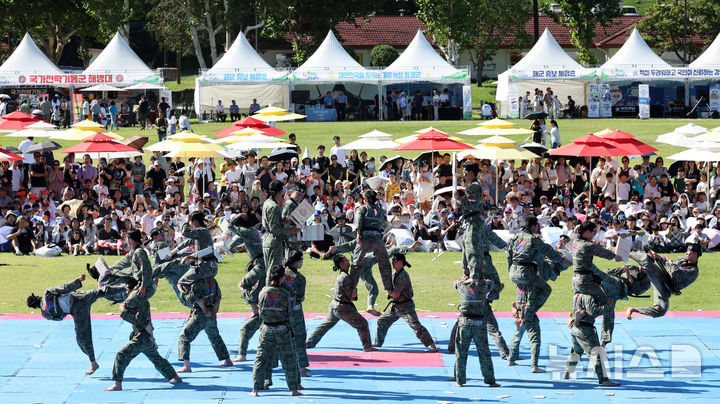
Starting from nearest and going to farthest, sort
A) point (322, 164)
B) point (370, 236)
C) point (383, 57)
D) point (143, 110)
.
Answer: point (370, 236) < point (322, 164) < point (143, 110) < point (383, 57)

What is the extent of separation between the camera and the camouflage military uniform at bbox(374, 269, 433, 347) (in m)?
13.1

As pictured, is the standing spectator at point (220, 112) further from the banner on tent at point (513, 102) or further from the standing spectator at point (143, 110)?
the banner on tent at point (513, 102)

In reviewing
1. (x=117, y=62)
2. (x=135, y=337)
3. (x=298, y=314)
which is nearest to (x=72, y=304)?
(x=135, y=337)

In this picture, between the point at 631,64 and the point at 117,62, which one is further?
the point at 631,64

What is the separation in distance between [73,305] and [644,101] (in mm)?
38009

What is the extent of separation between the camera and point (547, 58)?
1831 inches

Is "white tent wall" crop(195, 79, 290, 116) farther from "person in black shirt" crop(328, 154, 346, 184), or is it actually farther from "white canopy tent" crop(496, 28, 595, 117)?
"person in black shirt" crop(328, 154, 346, 184)

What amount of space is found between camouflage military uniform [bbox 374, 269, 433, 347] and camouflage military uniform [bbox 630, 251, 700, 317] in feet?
9.60

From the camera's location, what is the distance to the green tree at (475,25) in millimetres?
61375

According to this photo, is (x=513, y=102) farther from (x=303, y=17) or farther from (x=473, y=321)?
(x=473, y=321)

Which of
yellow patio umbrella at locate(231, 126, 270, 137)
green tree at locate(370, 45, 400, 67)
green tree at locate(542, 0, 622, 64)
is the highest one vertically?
green tree at locate(542, 0, 622, 64)

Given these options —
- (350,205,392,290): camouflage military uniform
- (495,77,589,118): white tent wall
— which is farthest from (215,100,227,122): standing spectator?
(350,205,392,290): camouflage military uniform

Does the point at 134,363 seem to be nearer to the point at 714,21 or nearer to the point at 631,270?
the point at 631,270

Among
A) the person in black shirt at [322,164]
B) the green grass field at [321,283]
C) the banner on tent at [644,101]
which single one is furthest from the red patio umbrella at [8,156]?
the banner on tent at [644,101]
